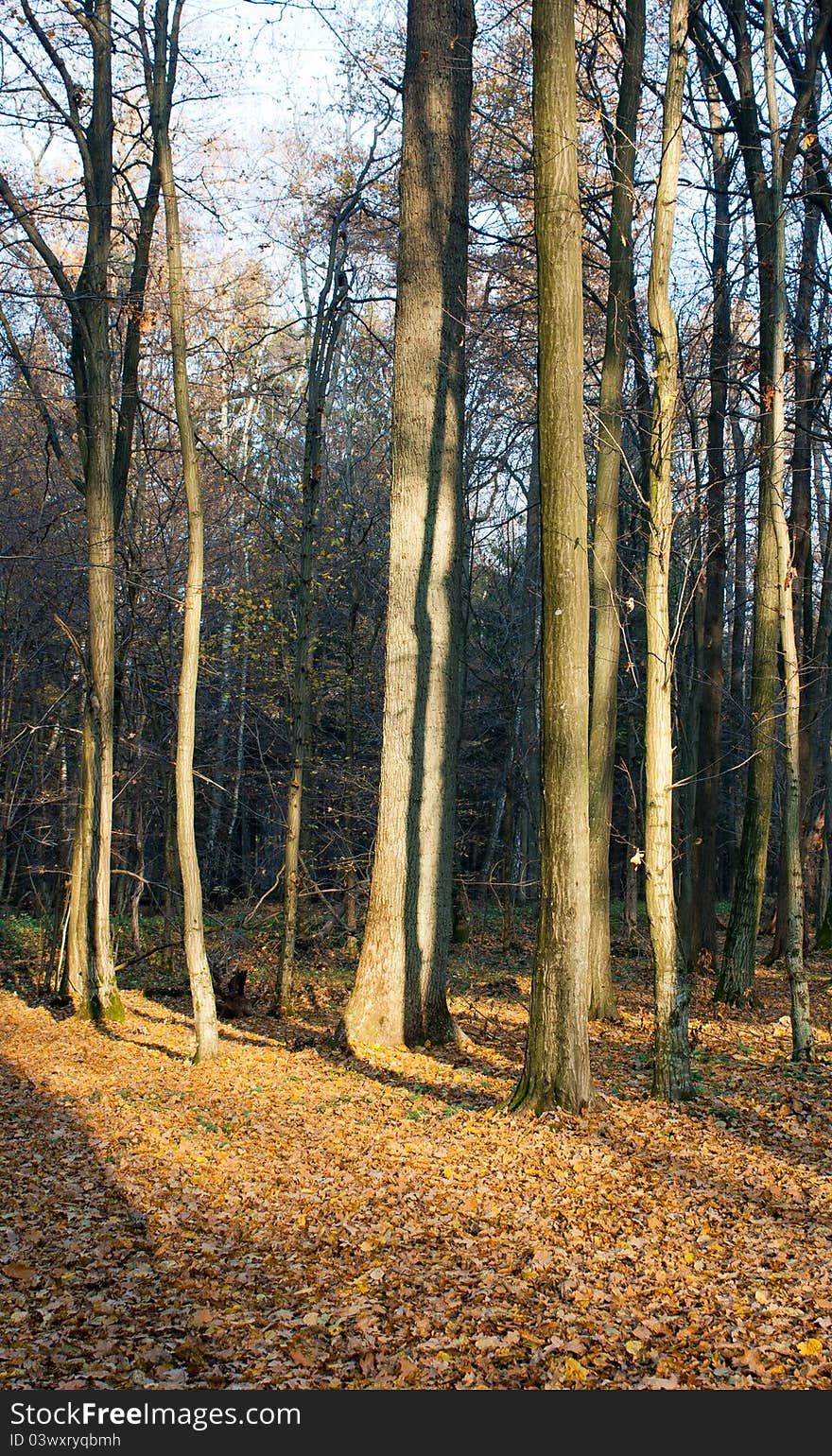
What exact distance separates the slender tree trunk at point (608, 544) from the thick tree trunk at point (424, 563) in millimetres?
1493

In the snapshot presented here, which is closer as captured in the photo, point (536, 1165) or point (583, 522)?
point (536, 1165)

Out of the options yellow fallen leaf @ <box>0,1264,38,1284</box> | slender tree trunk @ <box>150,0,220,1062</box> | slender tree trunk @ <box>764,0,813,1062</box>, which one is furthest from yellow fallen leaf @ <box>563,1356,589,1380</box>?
slender tree trunk @ <box>150,0,220,1062</box>

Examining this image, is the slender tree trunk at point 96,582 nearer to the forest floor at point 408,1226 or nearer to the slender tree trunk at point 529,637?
the forest floor at point 408,1226

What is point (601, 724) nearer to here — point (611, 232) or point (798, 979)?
point (798, 979)

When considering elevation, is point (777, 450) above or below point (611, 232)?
below

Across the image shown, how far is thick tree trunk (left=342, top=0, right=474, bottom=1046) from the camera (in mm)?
9406

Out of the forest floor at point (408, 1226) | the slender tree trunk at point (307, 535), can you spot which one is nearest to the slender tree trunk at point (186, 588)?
the forest floor at point (408, 1226)

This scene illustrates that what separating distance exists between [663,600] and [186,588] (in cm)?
419

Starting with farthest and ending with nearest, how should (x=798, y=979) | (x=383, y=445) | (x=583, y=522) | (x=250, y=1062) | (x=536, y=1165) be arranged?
(x=383, y=445)
(x=250, y=1062)
(x=798, y=979)
(x=583, y=522)
(x=536, y=1165)

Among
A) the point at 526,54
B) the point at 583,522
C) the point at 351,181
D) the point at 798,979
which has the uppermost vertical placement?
the point at 526,54

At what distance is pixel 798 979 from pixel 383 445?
53.9ft

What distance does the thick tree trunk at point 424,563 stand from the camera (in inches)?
370

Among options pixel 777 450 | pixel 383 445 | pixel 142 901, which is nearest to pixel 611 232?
pixel 777 450

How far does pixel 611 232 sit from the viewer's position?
10.7m
